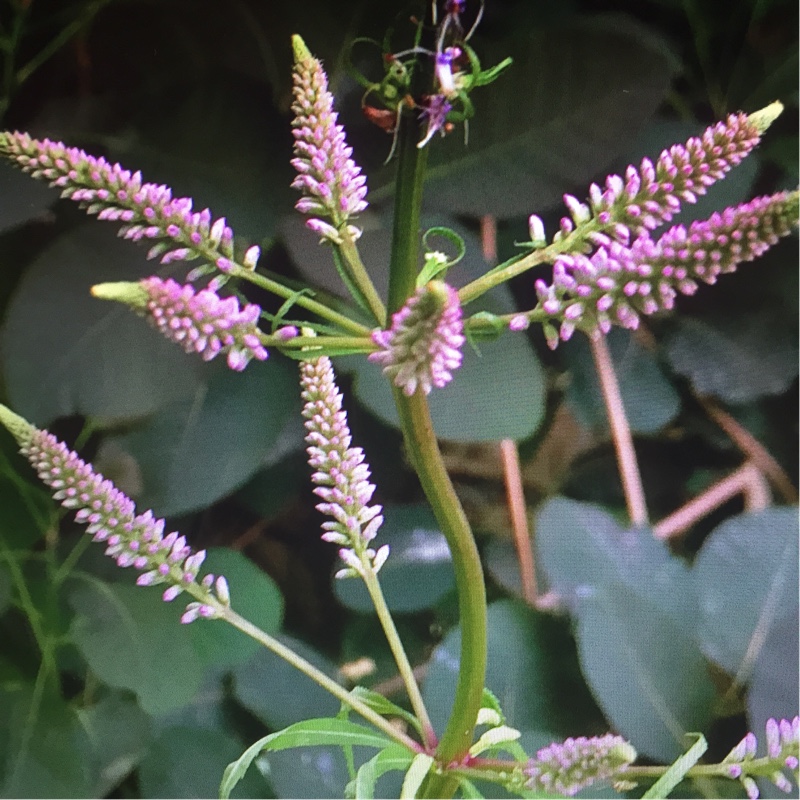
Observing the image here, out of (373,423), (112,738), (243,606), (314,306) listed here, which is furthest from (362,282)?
(112,738)

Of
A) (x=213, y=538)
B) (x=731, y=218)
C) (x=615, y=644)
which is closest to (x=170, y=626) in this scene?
(x=213, y=538)

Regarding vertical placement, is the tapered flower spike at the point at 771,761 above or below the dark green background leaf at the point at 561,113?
below

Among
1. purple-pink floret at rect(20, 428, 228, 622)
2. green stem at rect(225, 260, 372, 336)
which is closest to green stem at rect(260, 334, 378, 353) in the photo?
green stem at rect(225, 260, 372, 336)

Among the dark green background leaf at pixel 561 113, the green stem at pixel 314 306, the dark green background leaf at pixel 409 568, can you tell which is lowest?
the dark green background leaf at pixel 409 568

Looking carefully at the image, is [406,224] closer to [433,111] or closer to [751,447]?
[433,111]

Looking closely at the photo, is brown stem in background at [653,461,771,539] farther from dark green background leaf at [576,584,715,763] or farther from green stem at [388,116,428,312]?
green stem at [388,116,428,312]

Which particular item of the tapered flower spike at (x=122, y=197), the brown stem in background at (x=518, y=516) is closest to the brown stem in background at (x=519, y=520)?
the brown stem in background at (x=518, y=516)

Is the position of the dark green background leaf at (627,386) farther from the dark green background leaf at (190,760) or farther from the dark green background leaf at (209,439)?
the dark green background leaf at (190,760)
